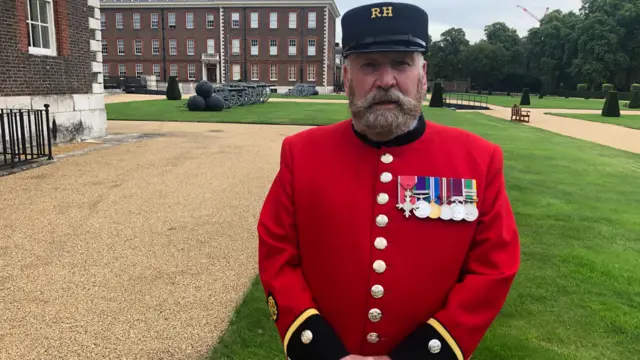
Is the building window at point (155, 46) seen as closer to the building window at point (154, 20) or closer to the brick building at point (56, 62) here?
the building window at point (154, 20)

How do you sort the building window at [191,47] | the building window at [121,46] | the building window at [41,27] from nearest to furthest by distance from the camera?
the building window at [41,27] < the building window at [191,47] < the building window at [121,46]

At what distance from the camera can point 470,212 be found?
5.39 ft

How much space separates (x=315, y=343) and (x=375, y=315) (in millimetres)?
213

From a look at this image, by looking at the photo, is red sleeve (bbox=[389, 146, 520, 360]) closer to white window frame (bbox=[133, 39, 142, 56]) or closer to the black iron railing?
the black iron railing

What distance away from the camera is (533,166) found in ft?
30.9

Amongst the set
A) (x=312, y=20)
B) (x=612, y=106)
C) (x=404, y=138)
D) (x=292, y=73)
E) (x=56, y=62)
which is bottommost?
(x=612, y=106)

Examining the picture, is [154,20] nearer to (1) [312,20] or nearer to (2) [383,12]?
(1) [312,20]

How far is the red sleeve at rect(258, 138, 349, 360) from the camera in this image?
163 cm

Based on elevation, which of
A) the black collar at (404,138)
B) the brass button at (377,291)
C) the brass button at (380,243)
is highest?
the black collar at (404,138)

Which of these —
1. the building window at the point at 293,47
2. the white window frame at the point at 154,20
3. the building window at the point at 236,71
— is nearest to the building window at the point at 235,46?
the building window at the point at 236,71

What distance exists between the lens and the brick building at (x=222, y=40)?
179ft

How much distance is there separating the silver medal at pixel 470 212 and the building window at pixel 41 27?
38.1 ft

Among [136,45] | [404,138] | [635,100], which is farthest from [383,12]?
[136,45]

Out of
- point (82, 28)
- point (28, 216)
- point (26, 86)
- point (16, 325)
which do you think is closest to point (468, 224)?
point (16, 325)
